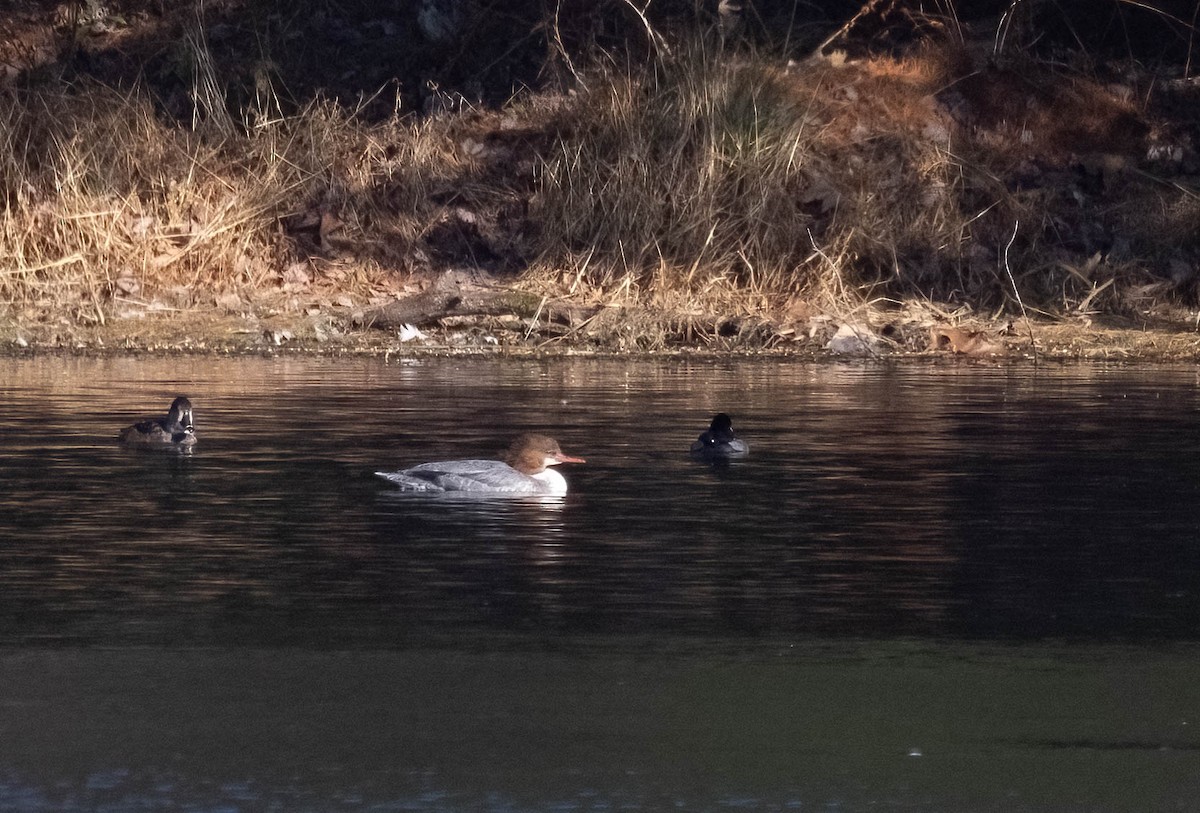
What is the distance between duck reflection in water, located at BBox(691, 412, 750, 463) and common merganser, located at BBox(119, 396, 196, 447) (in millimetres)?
3159

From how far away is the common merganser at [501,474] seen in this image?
11086 mm

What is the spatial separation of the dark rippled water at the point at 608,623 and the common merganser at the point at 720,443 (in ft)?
0.43

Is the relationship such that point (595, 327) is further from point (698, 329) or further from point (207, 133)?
point (207, 133)

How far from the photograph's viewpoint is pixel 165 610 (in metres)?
7.52

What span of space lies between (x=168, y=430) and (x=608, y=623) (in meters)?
6.23

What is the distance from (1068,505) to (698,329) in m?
12.6

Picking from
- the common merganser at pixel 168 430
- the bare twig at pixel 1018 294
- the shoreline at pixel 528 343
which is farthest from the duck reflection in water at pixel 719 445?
the bare twig at pixel 1018 294

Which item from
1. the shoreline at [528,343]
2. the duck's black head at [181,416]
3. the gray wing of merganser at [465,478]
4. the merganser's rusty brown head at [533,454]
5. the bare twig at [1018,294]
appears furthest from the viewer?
the bare twig at [1018,294]

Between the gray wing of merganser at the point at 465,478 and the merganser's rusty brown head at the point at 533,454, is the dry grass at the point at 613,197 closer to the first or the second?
the merganser's rusty brown head at the point at 533,454

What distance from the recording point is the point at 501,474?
11.1 metres

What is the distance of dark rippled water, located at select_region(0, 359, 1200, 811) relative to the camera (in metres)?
5.51

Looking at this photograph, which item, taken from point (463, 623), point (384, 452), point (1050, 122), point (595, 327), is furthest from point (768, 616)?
point (1050, 122)

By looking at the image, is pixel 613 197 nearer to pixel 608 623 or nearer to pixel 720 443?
pixel 720 443

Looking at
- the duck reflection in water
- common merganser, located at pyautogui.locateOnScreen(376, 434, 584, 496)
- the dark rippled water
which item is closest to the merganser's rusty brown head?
common merganser, located at pyautogui.locateOnScreen(376, 434, 584, 496)
